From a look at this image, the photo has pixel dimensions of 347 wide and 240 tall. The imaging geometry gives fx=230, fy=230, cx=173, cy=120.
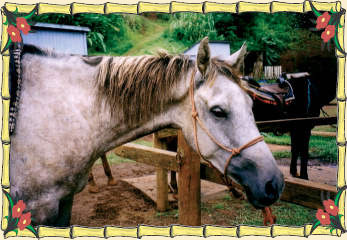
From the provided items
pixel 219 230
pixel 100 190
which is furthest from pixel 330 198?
pixel 100 190

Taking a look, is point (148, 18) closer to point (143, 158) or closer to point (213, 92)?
point (213, 92)

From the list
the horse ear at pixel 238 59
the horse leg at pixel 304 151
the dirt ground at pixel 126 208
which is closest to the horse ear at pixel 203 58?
the horse ear at pixel 238 59

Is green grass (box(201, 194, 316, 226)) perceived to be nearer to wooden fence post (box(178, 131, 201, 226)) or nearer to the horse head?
wooden fence post (box(178, 131, 201, 226))

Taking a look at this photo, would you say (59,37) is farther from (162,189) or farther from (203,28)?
(162,189)

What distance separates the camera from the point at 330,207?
5.09 ft

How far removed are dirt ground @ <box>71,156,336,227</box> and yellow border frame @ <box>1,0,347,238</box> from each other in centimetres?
178

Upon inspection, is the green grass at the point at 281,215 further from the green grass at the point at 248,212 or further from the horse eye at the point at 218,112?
the horse eye at the point at 218,112

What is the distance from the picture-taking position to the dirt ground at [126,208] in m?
3.53

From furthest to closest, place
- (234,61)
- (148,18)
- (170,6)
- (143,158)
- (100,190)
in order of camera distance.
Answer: (100,190)
(143,158)
(148,18)
(170,6)
(234,61)

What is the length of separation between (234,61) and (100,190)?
13.4 ft

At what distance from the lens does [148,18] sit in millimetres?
1896

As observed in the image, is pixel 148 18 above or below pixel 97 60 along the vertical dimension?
above

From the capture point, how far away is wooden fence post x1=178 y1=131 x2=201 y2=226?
2076mm

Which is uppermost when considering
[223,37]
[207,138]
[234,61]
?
[223,37]
